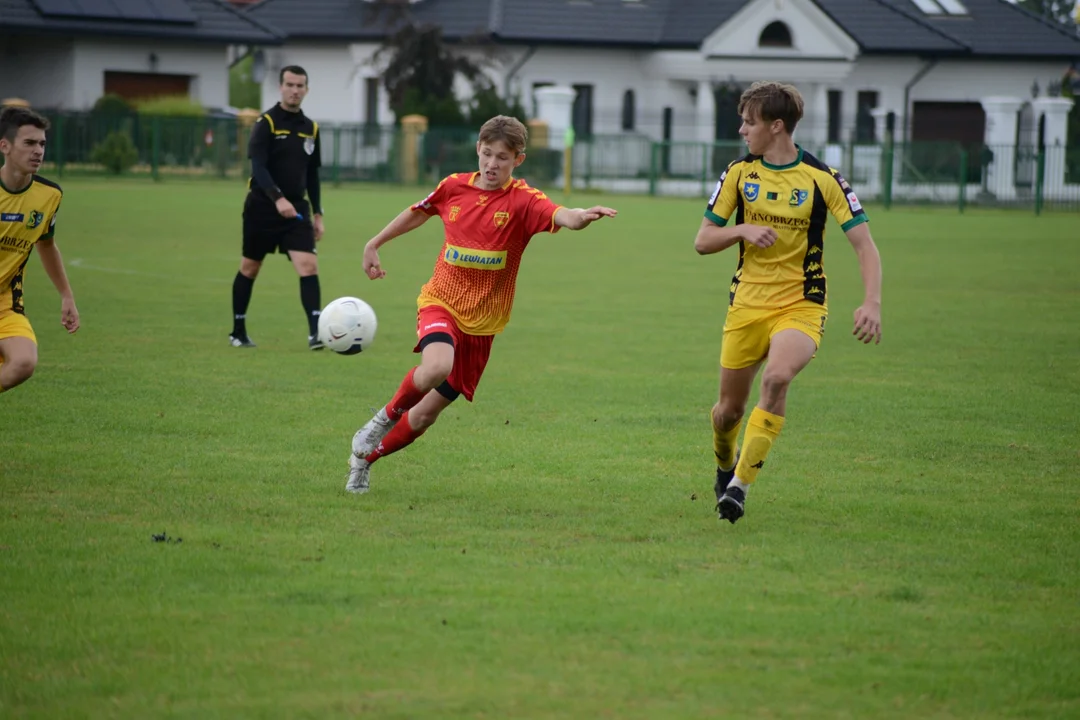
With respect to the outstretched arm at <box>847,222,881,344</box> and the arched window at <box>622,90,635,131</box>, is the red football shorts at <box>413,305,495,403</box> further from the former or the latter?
the arched window at <box>622,90,635,131</box>

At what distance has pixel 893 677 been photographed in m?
4.48

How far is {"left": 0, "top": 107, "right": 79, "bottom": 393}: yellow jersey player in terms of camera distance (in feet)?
23.3

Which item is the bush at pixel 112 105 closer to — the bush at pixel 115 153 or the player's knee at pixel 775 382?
the bush at pixel 115 153

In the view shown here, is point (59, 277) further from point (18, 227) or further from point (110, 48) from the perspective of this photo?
point (110, 48)

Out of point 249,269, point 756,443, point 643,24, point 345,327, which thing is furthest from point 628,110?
point 756,443

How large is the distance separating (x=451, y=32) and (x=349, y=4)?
14.5 feet

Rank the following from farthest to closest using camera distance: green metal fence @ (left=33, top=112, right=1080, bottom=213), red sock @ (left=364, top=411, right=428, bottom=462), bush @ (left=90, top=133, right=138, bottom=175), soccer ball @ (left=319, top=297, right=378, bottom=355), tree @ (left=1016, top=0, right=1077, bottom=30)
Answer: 1. tree @ (left=1016, top=0, right=1077, bottom=30)
2. bush @ (left=90, top=133, right=138, bottom=175)
3. green metal fence @ (left=33, top=112, right=1080, bottom=213)
4. soccer ball @ (left=319, top=297, right=378, bottom=355)
5. red sock @ (left=364, top=411, right=428, bottom=462)

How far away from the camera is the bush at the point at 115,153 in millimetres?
39562

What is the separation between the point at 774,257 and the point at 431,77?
41.0m

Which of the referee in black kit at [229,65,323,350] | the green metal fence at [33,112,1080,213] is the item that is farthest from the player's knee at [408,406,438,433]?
the green metal fence at [33,112,1080,213]

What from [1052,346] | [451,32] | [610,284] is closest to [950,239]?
[610,284]

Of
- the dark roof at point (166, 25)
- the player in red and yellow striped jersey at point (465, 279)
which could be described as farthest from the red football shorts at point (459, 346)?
the dark roof at point (166, 25)

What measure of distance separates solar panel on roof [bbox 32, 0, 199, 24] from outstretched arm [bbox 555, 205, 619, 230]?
41724mm

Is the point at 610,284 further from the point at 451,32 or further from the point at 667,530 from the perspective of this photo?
the point at 451,32
